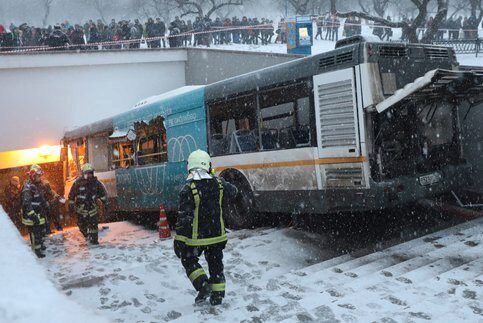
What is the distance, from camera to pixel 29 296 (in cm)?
298

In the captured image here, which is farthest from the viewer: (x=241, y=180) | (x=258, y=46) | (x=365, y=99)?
(x=258, y=46)

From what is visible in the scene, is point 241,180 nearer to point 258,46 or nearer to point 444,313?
point 444,313

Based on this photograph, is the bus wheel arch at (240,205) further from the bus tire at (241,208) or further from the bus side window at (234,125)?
the bus side window at (234,125)

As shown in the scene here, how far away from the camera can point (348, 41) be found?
279 inches

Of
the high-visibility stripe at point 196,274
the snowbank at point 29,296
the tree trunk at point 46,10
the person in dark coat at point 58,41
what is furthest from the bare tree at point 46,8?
the snowbank at point 29,296

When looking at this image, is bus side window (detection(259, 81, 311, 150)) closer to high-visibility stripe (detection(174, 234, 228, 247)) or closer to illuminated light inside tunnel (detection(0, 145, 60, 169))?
high-visibility stripe (detection(174, 234, 228, 247))

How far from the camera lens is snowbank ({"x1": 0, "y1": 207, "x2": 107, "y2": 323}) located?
2.80 m

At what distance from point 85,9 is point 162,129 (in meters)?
58.9

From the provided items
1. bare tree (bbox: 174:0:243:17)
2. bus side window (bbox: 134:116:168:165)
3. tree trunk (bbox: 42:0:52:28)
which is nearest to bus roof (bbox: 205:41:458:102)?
bus side window (bbox: 134:116:168:165)

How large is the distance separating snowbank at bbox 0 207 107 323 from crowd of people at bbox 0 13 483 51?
16674 millimetres

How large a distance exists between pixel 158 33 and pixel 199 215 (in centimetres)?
2157

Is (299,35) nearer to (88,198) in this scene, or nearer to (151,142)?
(151,142)

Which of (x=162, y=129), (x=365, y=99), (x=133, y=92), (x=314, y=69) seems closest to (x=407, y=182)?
(x=365, y=99)

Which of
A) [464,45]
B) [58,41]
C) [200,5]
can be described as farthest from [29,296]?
[200,5]
